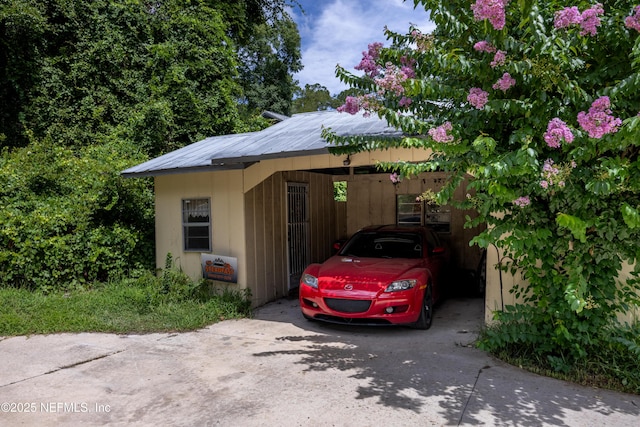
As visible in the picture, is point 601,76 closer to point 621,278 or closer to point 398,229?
point 621,278

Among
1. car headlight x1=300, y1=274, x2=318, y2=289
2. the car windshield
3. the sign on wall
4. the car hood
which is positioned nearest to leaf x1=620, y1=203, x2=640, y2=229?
the car hood

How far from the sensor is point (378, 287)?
5.60 m

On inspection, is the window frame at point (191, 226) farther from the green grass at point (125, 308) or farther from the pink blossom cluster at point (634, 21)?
the pink blossom cluster at point (634, 21)

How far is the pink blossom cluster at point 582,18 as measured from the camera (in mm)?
3223

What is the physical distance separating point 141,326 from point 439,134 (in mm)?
5045

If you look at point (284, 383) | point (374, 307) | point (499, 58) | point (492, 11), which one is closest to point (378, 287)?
point (374, 307)

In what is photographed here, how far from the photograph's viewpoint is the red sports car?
18.3 ft

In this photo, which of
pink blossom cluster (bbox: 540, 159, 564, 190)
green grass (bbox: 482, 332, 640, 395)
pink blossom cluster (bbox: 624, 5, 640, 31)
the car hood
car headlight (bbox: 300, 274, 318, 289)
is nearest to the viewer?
pink blossom cluster (bbox: 624, 5, 640, 31)

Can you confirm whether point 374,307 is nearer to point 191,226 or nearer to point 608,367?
point 608,367

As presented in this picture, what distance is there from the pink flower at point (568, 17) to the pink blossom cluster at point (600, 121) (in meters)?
0.62

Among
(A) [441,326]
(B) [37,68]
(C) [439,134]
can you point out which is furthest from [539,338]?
(B) [37,68]

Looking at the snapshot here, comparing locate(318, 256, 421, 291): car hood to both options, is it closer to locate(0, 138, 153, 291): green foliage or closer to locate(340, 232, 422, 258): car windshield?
locate(340, 232, 422, 258): car windshield

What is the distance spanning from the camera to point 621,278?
4551mm

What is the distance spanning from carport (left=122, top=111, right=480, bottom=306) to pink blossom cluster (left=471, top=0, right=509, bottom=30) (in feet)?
6.50
